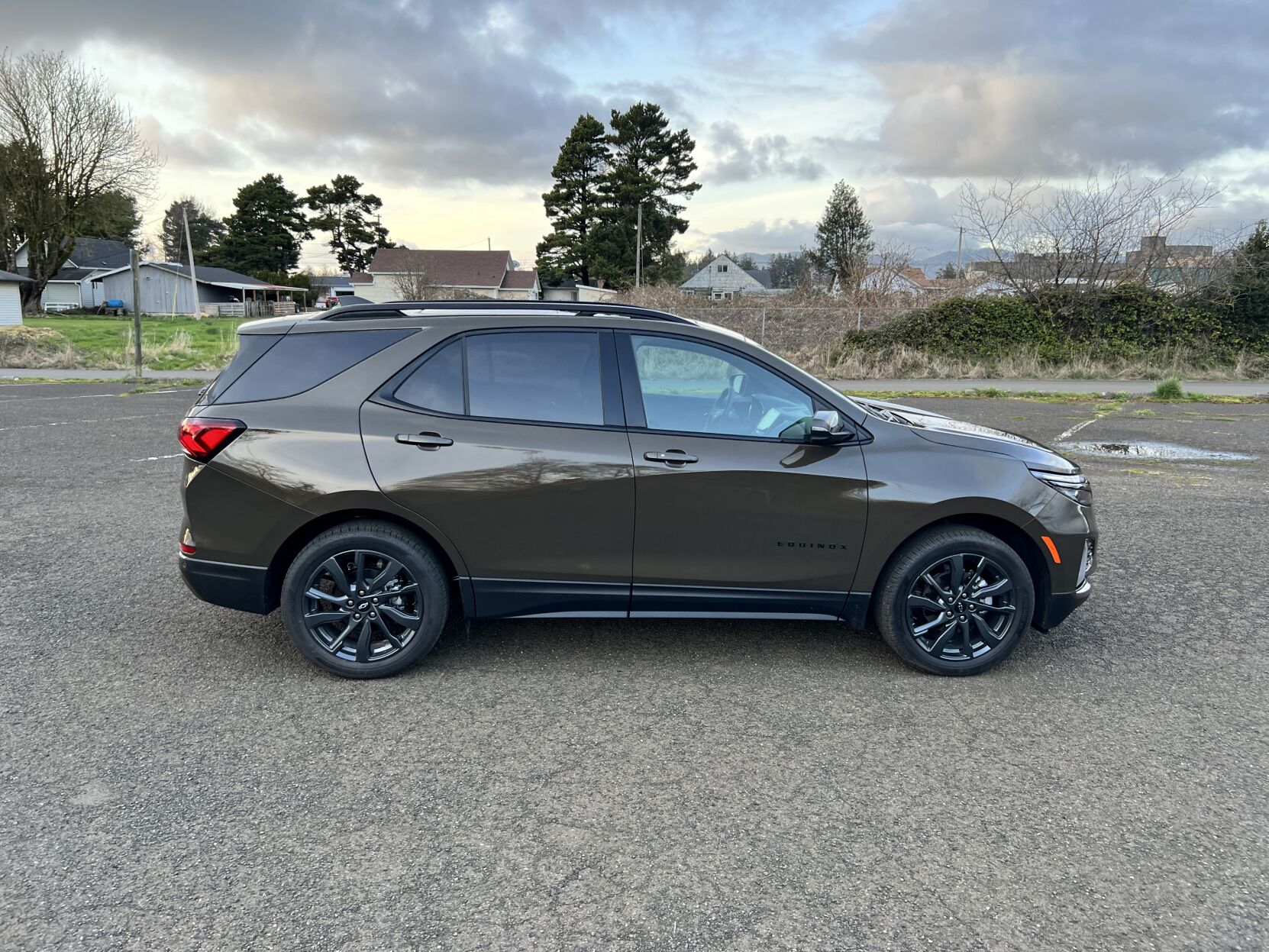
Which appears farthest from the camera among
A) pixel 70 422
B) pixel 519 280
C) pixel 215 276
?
pixel 519 280

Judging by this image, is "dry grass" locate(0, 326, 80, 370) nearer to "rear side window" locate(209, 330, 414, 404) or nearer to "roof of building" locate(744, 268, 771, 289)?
"rear side window" locate(209, 330, 414, 404)

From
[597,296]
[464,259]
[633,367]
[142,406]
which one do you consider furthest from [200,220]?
[633,367]

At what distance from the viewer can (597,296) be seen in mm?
46125

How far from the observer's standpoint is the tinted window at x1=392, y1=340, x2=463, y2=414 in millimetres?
4043

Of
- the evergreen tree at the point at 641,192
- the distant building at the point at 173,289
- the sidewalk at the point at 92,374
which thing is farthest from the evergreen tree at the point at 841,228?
the sidewalk at the point at 92,374

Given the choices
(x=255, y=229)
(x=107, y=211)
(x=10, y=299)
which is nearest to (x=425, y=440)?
(x=10, y=299)

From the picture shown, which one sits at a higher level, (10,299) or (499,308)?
(10,299)

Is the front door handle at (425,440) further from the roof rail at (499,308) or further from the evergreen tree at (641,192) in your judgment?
the evergreen tree at (641,192)

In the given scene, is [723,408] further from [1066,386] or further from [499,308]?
[1066,386]

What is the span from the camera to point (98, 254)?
7212 cm

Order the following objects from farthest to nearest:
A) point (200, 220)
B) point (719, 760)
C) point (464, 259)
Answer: point (200, 220), point (464, 259), point (719, 760)

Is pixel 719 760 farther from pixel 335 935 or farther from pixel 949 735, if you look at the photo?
pixel 335 935

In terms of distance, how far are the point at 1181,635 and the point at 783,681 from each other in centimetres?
243

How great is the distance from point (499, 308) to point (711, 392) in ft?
→ 3.93
